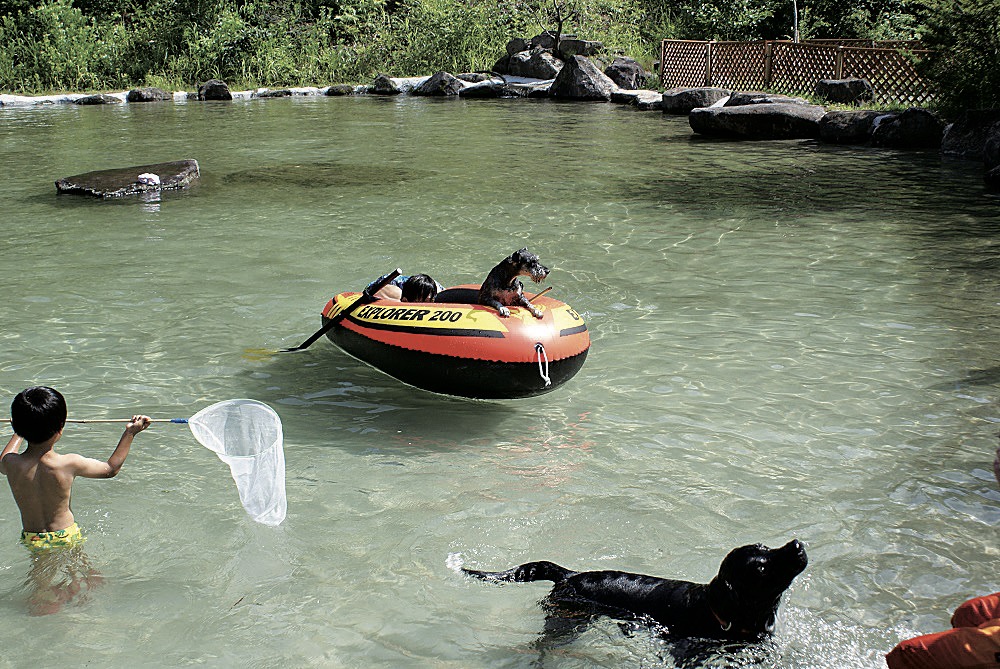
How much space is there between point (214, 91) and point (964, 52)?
2137 centimetres

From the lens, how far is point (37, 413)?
400cm

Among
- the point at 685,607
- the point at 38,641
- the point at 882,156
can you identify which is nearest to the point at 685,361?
the point at 685,607

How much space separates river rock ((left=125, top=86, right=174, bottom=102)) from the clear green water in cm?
1722

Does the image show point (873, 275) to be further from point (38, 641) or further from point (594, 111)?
point (594, 111)

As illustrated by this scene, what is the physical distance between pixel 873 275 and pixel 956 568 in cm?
508

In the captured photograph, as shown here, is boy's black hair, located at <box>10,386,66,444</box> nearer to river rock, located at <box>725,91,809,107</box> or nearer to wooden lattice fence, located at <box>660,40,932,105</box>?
wooden lattice fence, located at <box>660,40,932,105</box>

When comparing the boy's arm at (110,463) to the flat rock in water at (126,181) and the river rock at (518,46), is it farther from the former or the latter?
the river rock at (518,46)

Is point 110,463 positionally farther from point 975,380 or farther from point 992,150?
point 992,150

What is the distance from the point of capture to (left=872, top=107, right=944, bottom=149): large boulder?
55.4ft

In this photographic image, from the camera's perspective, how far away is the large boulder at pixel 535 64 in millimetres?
31422

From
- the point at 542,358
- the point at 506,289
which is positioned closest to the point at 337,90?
the point at 506,289

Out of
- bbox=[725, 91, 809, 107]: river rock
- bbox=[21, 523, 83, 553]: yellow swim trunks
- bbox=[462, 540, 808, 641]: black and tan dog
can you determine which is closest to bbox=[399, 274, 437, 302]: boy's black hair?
bbox=[21, 523, 83, 553]: yellow swim trunks

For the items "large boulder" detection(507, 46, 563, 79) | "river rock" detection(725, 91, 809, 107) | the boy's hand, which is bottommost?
the boy's hand

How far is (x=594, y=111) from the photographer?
24.7 meters
